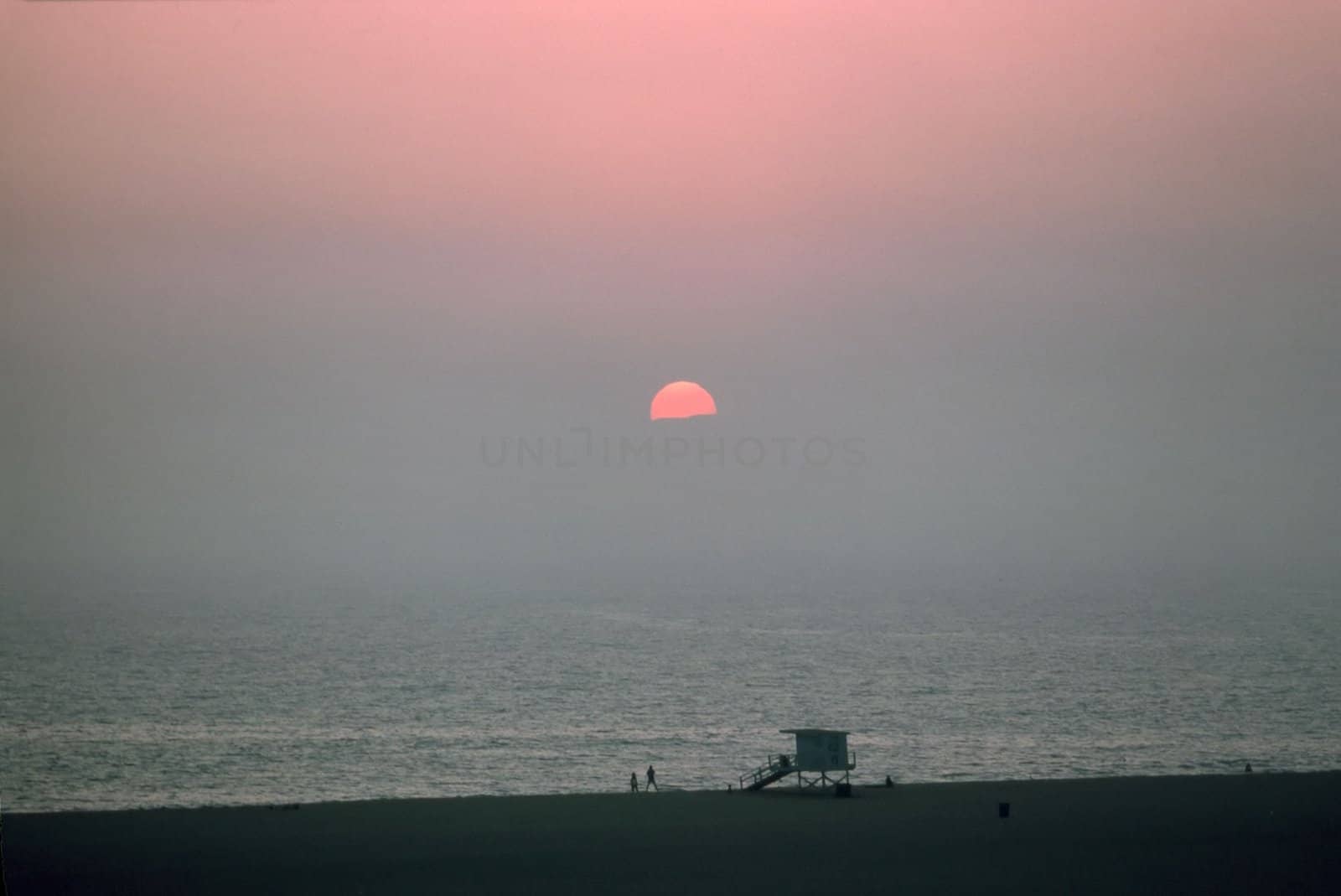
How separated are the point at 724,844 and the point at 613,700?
1693 inches

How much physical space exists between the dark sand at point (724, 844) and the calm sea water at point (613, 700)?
16706mm

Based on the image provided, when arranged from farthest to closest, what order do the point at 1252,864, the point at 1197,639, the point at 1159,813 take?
the point at 1197,639 → the point at 1159,813 → the point at 1252,864

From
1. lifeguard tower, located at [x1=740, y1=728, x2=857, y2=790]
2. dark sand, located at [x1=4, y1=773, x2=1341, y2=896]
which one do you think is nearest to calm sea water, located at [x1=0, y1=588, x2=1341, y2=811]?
lifeguard tower, located at [x1=740, y1=728, x2=857, y2=790]

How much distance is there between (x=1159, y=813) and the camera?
907 inches

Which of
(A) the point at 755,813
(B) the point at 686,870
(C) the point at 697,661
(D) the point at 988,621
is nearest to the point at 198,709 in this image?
(C) the point at 697,661

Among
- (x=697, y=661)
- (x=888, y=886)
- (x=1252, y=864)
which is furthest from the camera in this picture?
(x=697, y=661)

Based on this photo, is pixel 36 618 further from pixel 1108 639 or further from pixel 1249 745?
pixel 1249 745

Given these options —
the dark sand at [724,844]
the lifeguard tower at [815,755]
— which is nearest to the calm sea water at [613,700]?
the lifeguard tower at [815,755]

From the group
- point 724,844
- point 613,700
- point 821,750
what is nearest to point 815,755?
point 821,750

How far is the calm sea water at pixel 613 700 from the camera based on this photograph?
44.7 meters

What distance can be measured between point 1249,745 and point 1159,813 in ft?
101

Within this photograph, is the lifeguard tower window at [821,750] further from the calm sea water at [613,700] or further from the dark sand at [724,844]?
the calm sea water at [613,700]

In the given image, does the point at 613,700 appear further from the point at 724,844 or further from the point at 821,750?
the point at 724,844

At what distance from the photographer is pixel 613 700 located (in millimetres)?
62562
